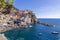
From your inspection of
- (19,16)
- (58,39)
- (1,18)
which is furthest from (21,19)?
(58,39)

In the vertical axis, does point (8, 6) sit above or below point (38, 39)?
above

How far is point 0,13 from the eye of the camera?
140375 mm

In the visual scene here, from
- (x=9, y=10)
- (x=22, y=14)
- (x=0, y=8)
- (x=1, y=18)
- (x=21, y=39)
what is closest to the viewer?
(x=21, y=39)

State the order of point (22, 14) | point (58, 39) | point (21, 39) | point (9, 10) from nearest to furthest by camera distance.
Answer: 1. point (21, 39)
2. point (58, 39)
3. point (9, 10)
4. point (22, 14)

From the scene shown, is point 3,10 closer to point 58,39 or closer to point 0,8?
point 0,8

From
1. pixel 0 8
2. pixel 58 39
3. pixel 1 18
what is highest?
pixel 0 8

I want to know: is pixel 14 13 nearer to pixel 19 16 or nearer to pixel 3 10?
pixel 19 16

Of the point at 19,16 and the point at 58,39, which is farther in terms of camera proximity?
the point at 19,16

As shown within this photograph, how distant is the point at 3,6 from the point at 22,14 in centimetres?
3337

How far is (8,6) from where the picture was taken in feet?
543

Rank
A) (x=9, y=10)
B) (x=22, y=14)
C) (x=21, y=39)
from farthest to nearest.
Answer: (x=22, y=14), (x=9, y=10), (x=21, y=39)

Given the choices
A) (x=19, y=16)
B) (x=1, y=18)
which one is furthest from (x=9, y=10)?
(x=1, y=18)

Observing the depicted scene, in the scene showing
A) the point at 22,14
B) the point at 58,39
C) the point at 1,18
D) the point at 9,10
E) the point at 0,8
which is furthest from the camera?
the point at 22,14

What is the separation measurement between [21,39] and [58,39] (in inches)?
1042
